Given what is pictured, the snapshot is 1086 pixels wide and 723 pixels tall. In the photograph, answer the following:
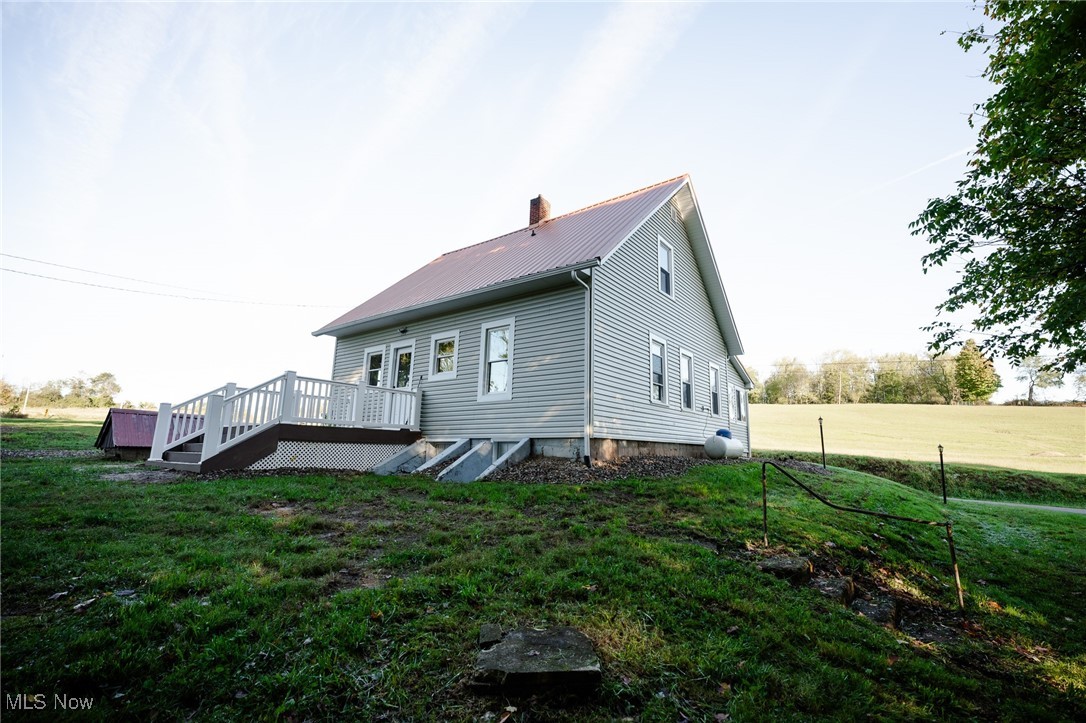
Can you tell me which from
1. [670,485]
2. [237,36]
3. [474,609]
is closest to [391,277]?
[237,36]

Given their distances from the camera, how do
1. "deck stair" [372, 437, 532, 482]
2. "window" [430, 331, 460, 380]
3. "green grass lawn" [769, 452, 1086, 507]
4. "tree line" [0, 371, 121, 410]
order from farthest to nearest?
1. "tree line" [0, 371, 121, 410]
2. "green grass lawn" [769, 452, 1086, 507]
3. "window" [430, 331, 460, 380]
4. "deck stair" [372, 437, 532, 482]

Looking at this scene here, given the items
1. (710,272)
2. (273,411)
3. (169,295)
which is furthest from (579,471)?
(169,295)

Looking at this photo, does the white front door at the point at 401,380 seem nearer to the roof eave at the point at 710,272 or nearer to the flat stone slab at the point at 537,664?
the roof eave at the point at 710,272

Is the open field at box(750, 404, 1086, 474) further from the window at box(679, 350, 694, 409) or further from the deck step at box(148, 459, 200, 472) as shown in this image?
the deck step at box(148, 459, 200, 472)

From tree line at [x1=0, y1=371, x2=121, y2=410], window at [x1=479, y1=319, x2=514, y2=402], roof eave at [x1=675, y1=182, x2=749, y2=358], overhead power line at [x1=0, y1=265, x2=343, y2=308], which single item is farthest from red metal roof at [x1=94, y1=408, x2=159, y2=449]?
tree line at [x1=0, y1=371, x2=121, y2=410]

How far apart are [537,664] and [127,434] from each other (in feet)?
51.7

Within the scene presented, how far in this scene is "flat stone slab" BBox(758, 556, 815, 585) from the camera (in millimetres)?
4691

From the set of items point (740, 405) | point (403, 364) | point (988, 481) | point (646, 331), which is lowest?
point (988, 481)

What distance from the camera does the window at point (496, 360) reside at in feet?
39.8

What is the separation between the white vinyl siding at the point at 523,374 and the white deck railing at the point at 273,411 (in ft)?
3.83

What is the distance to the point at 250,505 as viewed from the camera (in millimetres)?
6652

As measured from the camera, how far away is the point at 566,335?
1125 centimetres

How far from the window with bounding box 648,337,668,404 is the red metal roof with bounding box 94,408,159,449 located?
45.4ft

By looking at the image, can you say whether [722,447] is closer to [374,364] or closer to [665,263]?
[665,263]
